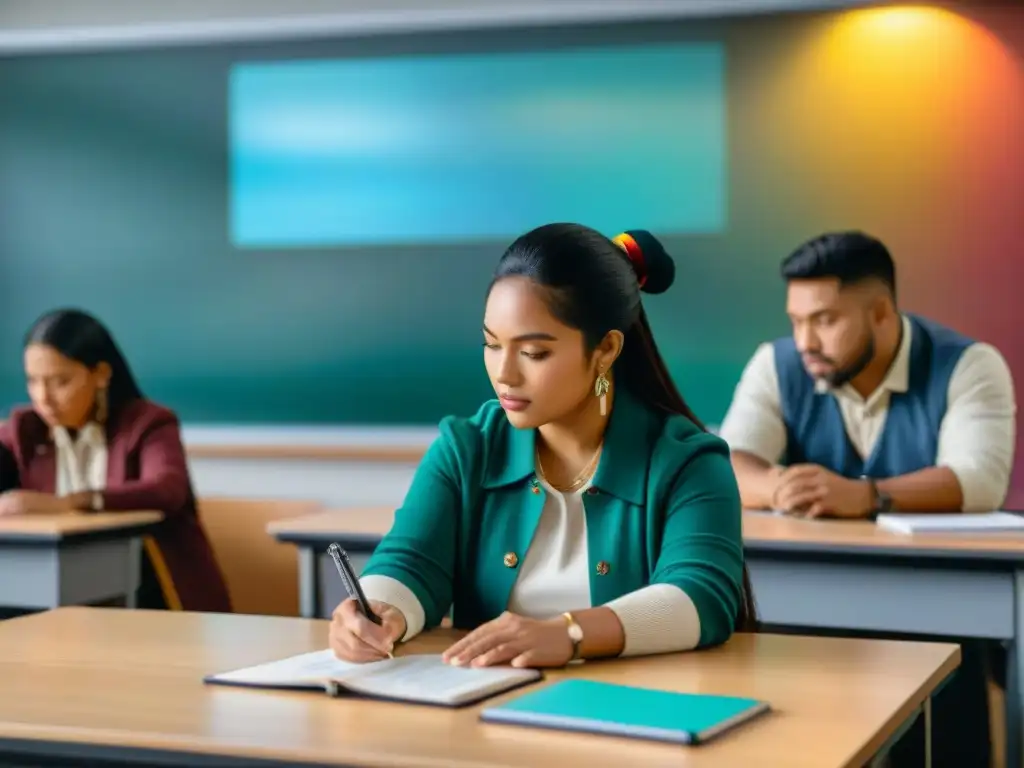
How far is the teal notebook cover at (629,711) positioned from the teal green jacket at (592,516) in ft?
1.24

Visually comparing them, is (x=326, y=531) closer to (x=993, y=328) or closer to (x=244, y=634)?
(x=244, y=634)

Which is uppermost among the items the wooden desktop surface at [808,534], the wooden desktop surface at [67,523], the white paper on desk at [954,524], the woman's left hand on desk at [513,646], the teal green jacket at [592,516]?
the teal green jacket at [592,516]

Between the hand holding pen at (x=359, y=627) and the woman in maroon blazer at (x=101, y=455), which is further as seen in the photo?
Answer: the woman in maroon blazer at (x=101, y=455)

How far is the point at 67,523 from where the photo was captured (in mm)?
3318

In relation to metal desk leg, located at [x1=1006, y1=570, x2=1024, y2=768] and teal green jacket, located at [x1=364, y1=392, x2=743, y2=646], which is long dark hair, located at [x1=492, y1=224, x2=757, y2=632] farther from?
metal desk leg, located at [x1=1006, y1=570, x2=1024, y2=768]

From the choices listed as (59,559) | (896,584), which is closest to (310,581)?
(59,559)

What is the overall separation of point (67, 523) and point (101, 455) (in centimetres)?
56

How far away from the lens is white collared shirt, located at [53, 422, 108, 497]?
386 cm

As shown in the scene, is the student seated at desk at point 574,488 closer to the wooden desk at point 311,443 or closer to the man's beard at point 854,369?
the man's beard at point 854,369

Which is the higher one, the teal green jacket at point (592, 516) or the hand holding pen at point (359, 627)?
the teal green jacket at point (592, 516)

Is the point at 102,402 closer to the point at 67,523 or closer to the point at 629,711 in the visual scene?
the point at 67,523

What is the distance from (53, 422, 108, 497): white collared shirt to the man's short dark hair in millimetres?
1935

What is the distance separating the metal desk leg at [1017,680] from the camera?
246 cm

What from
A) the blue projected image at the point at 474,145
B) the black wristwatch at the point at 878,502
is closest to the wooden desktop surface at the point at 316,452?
the blue projected image at the point at 474,145
